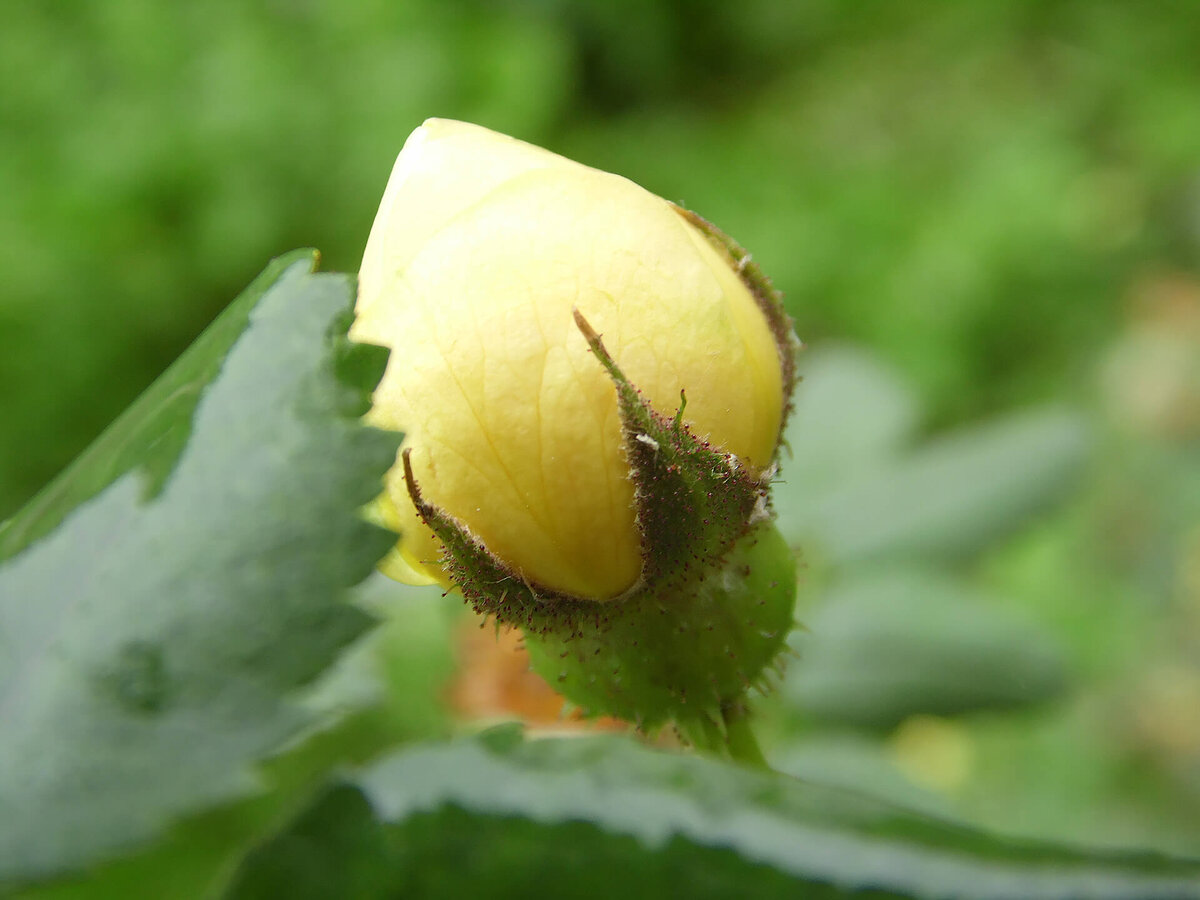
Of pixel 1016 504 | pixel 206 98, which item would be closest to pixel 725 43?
pixel 206 98

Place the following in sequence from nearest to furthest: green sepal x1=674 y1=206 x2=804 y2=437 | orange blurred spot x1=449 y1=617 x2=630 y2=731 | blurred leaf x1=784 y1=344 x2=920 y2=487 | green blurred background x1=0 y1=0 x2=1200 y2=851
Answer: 1. green sepal x1=674 y1=206 x2=804 y2=437
2. orange blurred spot x1=449 y1=617 x2=630 y2=731
3. blurred leaf x1=784 y1=344 x2=920 y2=487
4. green blurred background x1=0 y1=0 x2=1200 y2=851

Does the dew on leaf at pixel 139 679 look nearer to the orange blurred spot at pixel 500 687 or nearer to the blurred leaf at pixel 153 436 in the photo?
the blurred leaf at pixel 153 436

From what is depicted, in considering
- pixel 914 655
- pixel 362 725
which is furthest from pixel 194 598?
pixel 362 725

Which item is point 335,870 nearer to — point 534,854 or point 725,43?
point 534,854

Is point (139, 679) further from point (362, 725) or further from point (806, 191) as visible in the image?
point (806, 191)

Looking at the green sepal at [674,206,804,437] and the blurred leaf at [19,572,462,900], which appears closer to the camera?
the green sepal at [674,206,804,437]

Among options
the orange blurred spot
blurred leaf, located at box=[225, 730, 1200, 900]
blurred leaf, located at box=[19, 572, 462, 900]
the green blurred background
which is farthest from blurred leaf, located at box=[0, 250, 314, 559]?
the green blurred background

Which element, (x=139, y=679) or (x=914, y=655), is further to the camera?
(x=914, y=655)

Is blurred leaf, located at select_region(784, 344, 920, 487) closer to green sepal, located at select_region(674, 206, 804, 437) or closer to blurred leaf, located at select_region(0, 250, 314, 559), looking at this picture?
green sepal, located at select_region(674, 206, 804, 437)
